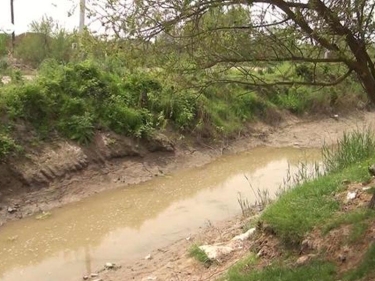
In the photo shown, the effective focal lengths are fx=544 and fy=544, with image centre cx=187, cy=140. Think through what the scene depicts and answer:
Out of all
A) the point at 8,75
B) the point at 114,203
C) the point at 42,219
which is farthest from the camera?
the point at 8,75

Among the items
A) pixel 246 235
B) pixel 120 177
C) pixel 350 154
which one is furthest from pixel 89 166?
pixel 350 154

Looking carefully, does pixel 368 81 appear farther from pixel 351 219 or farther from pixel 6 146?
pixel 6 146

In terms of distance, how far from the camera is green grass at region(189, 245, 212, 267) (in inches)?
287

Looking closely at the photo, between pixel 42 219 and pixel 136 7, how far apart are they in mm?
6268

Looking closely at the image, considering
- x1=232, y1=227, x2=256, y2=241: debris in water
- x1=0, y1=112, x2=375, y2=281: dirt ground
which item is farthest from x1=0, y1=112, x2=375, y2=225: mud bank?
x1=232, y1=227, x2=256, y2=241: debris in water

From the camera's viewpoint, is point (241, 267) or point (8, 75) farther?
point (8, 75)

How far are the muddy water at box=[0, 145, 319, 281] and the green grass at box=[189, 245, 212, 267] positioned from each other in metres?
1.21

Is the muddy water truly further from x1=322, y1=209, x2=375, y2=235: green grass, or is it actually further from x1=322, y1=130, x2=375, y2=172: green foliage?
x1=322, y1=209, x2=375, y2=235: green grass

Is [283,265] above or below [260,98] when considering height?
below

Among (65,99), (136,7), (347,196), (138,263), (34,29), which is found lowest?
(138,263)

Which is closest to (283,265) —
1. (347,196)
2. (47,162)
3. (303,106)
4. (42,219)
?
(347,196)

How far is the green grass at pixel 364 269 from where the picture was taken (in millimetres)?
5074

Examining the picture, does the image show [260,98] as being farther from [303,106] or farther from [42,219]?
[42,219]

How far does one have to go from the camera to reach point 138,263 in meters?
8.32
